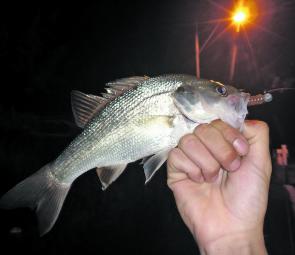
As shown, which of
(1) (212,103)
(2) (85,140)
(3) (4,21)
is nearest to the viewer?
(1) (212,103)

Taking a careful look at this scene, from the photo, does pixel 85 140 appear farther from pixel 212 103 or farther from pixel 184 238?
pixel 184 238

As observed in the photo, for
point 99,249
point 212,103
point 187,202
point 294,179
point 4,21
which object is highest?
point 4,21

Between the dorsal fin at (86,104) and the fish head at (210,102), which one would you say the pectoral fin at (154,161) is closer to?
the fish head at (210,102)

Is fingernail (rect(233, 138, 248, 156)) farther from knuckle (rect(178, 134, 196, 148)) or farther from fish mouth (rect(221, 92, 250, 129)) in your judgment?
knuckle (rect(178, 134, 196, 148))

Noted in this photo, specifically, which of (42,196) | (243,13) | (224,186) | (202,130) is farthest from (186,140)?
(243,13)

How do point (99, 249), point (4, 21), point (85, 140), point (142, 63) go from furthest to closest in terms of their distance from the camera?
point (142, 63) < point (4, 21) < point (99, 249) < point (85, 140)

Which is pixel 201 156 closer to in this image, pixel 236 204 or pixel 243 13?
pixel 236 204

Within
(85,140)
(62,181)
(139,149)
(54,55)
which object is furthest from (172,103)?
(54,55)
